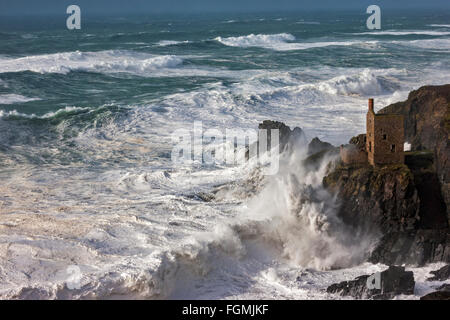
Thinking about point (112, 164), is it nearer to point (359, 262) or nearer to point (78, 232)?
point (78, 232)

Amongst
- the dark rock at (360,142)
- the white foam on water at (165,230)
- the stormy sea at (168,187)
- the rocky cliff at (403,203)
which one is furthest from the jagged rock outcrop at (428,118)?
the white foam on water at (165,230)

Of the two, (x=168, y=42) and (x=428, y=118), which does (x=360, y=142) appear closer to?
(x=428, y=118)

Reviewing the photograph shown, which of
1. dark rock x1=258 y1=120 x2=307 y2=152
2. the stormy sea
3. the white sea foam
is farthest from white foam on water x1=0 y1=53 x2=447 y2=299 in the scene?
the white sea foam

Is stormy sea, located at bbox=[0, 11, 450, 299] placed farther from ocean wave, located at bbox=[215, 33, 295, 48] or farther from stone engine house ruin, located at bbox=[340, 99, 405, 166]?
ocean wave, located at bbox=[215, 33, 295, 48]

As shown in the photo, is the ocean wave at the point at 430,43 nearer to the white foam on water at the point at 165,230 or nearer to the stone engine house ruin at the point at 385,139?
the white foam on water at the point at 165,230

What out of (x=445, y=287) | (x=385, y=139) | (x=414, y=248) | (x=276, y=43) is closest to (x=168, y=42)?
(x=276, y=43)

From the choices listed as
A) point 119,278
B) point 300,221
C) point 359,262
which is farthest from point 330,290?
point 119,278
